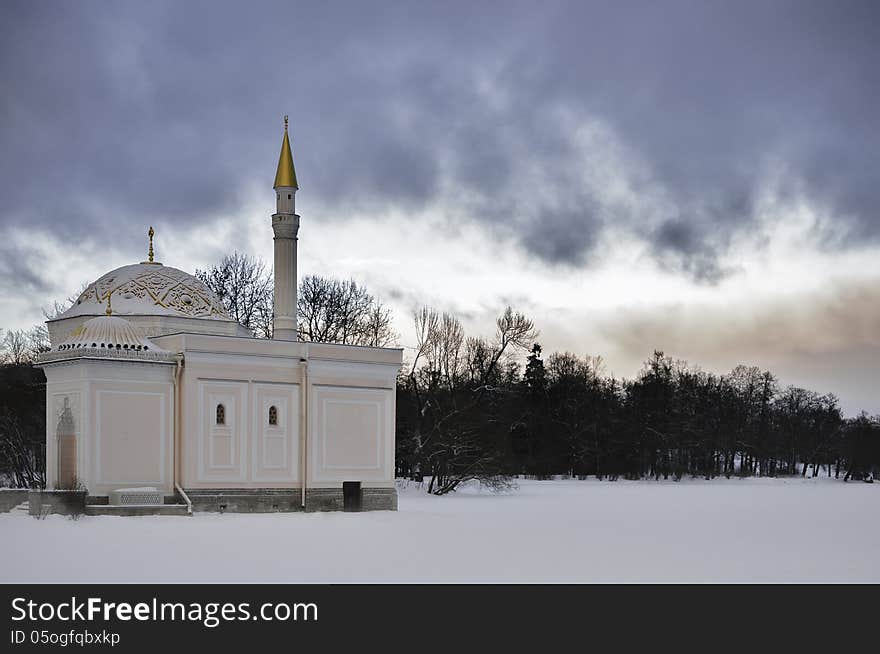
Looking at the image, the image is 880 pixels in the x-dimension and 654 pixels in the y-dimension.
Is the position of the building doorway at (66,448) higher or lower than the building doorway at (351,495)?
higher

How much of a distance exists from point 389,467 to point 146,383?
9.27 metres

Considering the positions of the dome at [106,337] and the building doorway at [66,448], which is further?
the dome at [106,337]

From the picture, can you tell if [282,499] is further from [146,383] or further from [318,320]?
[318,320]

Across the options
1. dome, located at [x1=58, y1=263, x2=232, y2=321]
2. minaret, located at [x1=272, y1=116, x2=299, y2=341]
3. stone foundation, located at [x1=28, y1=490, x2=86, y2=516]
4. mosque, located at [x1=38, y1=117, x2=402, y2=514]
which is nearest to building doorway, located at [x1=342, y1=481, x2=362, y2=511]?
mosque, located at [x1=38, y1=117, x2=402, y2=514]

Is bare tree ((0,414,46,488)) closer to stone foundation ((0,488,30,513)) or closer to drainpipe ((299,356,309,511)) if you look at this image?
stone foundation ((0,488,30,513))

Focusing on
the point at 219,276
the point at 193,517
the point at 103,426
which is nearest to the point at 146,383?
the point at 103,426

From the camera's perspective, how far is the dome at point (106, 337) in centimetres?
3744

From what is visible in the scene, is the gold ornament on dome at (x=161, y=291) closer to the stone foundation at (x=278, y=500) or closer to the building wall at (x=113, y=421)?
the building wall at (x=113, y=421)

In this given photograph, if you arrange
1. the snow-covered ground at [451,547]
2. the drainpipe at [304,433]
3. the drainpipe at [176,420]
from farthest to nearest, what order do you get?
1. the drainpipe at [304,433]
2. the drainpipe at [176,420]
3. the snow-covered ground at [451,547]

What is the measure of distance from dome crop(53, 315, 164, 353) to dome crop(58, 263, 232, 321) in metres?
3.08

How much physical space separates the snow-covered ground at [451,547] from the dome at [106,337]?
533 centimetres

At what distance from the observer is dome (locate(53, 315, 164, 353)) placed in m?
37.4

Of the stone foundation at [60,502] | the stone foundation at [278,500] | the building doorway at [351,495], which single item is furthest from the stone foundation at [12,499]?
the building doorway at [351,495]
